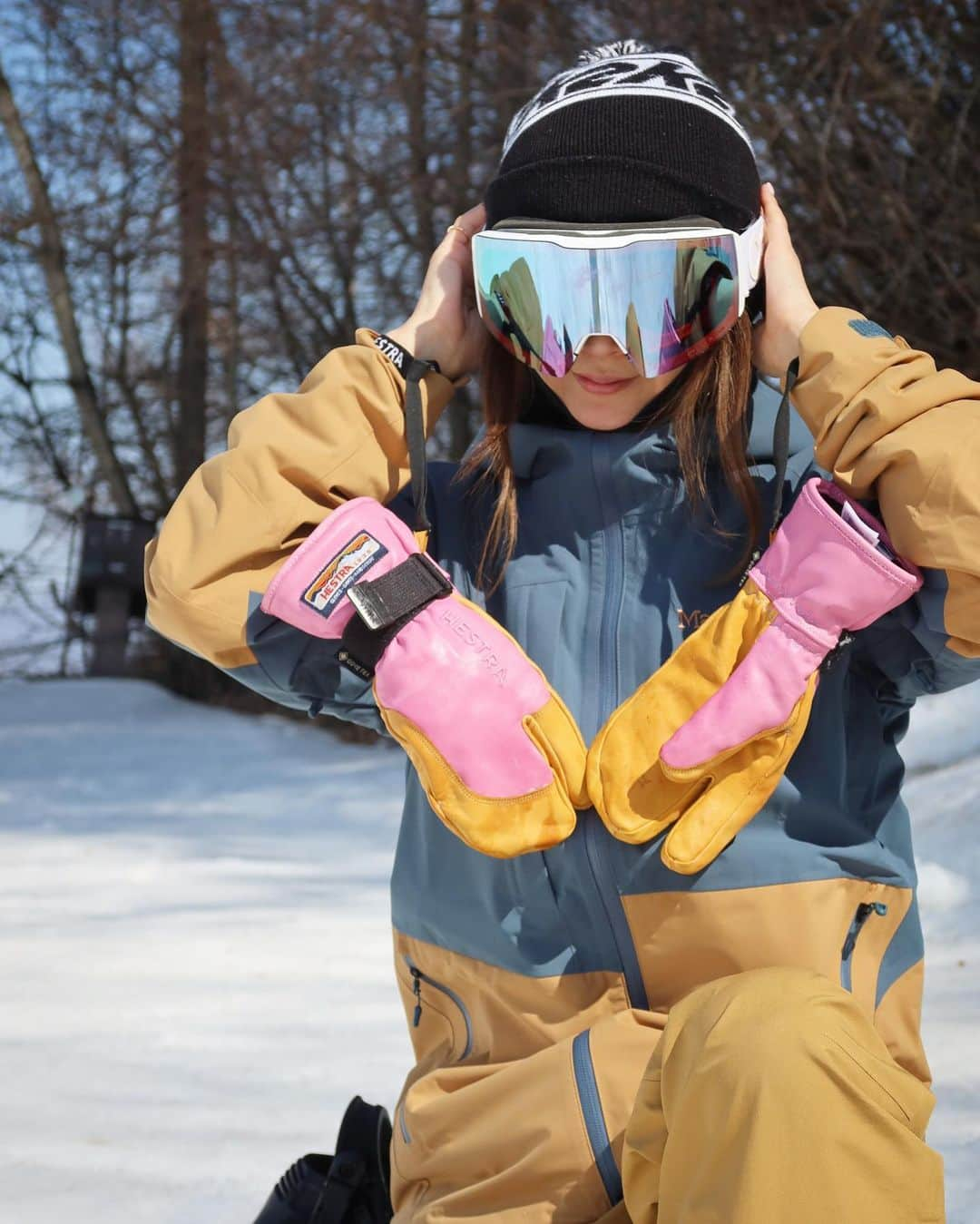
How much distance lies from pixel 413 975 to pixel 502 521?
498 mm

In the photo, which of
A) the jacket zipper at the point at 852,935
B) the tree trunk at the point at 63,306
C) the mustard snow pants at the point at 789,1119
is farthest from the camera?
the tree trunk at the point at 63,306

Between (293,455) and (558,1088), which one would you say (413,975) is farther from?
(293,455)

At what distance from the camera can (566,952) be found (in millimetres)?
1413

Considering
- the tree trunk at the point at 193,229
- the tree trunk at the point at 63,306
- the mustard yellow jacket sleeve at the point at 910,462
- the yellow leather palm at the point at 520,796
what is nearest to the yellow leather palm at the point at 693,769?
the yellow leather palm at the point at 520,796

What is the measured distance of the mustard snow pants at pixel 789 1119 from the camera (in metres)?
0.98

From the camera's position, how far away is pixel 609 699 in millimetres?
1453

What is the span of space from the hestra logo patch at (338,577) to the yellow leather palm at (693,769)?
0.29 m

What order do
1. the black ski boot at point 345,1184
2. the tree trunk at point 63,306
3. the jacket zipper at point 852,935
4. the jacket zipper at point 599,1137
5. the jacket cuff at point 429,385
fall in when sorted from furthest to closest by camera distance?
1. the tree trunk at point 63,306
2. the black ski boot at point 345,1184
3. the jacket cuff at point 429,385
4. the jacket zipper at point 852,935
5. the jacket zipper at point 599,1137

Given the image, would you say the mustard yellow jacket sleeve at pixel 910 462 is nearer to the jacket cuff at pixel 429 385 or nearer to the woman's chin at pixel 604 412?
the woman's chin at pixel 604 412

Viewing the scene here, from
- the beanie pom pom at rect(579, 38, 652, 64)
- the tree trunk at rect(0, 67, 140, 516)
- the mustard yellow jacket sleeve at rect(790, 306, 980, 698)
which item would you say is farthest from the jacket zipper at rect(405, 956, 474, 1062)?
the tree trunk at rect(0, 67, 140, 516)

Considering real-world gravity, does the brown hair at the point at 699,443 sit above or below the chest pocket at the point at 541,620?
above

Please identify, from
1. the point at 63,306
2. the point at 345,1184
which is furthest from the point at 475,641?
the point at 63,306

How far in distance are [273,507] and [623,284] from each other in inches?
16.8

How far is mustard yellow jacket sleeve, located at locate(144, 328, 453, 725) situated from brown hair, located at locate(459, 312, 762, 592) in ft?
0.29
